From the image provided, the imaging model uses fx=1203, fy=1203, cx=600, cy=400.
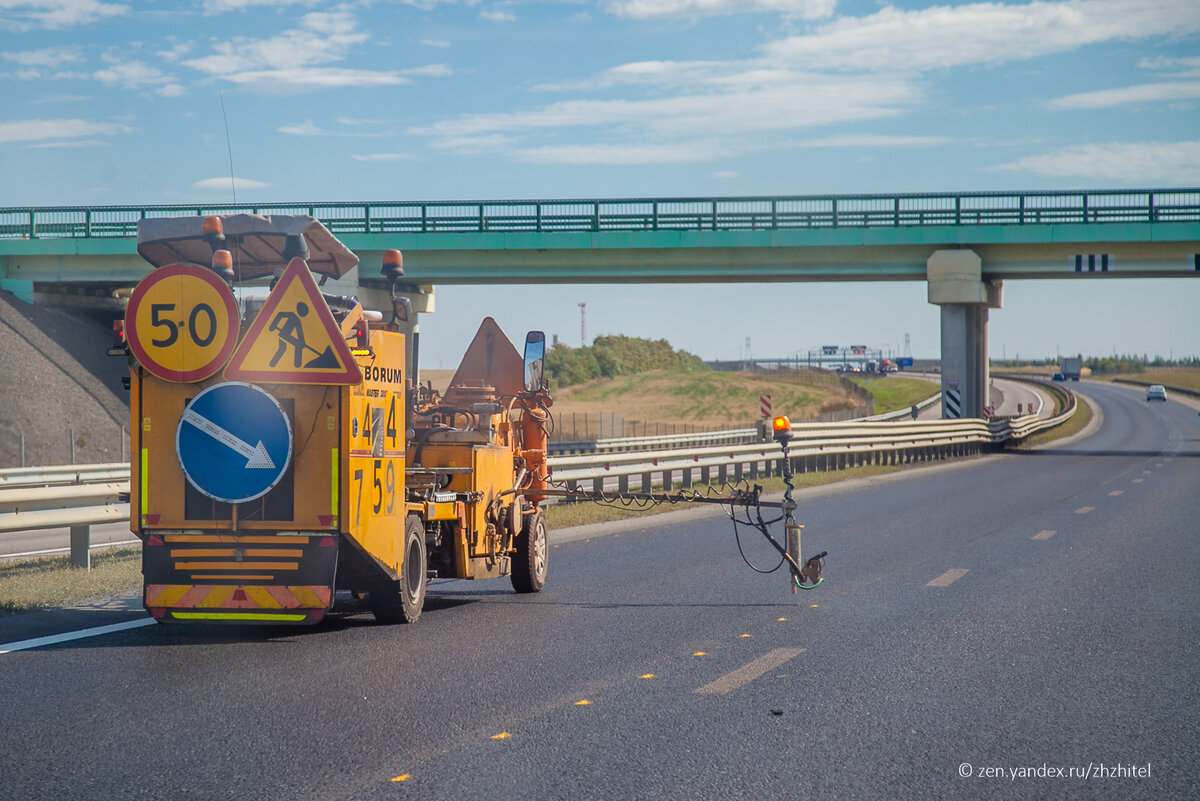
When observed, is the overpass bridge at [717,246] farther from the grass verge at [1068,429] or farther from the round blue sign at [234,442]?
the round blue sign at [234,442]

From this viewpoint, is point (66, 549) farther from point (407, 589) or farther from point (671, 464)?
point (671, 464)

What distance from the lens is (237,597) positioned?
7.43 m

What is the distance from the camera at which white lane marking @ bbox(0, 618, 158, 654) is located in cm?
757

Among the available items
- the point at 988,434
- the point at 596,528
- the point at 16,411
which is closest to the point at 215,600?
the point at 596,528

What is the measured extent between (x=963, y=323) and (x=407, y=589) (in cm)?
3855

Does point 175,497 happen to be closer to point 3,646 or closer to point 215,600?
point 215,600

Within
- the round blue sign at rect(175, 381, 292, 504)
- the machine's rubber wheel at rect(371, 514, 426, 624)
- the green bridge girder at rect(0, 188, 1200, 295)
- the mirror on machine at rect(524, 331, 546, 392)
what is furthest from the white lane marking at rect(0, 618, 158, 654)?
the green bridge girder at rect(0, 188, 1200, 295)

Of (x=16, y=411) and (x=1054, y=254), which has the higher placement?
(x=1054, y=254)

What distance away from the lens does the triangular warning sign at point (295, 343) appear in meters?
7.42

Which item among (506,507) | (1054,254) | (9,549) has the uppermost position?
(1054,254)

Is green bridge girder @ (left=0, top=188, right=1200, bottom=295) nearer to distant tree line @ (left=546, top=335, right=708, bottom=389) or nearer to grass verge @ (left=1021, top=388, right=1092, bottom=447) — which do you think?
grass verge @ (left=1021, top=388, right=1092, bottom=447)

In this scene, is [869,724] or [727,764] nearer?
[727,764]

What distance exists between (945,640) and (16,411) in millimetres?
33321

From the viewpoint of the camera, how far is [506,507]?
32.5 feet
